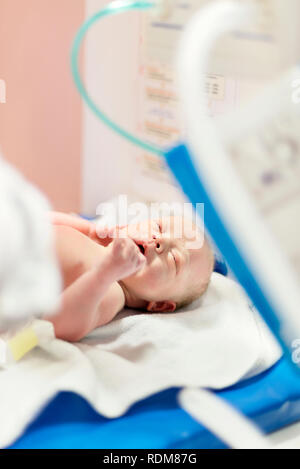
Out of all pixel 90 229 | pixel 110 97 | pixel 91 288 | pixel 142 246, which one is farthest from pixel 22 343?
pixel 110 97

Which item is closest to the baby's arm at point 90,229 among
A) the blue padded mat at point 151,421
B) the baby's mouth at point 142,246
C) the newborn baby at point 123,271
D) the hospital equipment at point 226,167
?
the newborn baby at point 123,271

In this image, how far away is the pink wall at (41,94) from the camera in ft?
5.08

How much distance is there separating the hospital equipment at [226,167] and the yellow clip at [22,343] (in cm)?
33

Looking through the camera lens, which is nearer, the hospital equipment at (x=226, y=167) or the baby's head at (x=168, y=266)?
the hospital equipment at (x=226, y=167)

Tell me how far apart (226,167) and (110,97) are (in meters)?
0.95

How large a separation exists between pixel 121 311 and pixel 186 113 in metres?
0.56

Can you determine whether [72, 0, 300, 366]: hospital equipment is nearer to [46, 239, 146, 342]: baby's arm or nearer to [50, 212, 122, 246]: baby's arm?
[46, 239, 146, 342]: baby's arm

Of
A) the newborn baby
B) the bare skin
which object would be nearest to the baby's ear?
the newborn baby

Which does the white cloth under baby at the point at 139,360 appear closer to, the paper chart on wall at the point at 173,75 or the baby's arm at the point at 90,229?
the baby's arm at the point at 90,229

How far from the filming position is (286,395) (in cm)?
92

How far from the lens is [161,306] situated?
1158 millimetres

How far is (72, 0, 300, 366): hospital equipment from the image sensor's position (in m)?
0.62

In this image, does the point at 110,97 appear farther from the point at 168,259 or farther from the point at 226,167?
the point at 226,167
